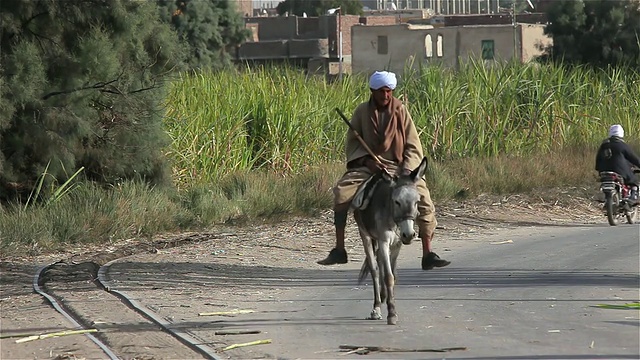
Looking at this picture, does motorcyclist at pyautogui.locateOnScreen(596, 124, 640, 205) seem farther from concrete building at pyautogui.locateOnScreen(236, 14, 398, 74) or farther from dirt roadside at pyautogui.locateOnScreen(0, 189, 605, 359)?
concrete building at pyautogui.locateOnScreen(236, 14, 398, 74)

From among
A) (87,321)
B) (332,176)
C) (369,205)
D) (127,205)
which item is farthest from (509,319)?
(332,176)

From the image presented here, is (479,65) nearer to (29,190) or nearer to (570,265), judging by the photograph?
(29,190)

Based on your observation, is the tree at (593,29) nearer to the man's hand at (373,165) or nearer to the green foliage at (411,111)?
the green foliage at (411,111)

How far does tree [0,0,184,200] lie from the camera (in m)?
18.7

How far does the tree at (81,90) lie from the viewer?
61.5 feet

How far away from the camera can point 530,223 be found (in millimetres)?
19750

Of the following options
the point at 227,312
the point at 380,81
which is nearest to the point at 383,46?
the point at 227,312

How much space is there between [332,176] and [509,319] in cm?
1064

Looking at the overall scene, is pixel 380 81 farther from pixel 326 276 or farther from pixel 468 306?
pixel 326 276

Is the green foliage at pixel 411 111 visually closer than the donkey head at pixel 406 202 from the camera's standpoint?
No

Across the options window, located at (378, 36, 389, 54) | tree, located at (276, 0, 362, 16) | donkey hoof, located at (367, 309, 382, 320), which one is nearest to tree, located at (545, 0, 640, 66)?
window, located at (378, 36, 389, 54)

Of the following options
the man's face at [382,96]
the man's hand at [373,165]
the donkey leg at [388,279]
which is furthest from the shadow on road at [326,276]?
the man's face at [382,96]

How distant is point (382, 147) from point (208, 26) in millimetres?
48604

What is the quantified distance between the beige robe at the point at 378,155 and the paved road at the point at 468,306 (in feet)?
3.16
